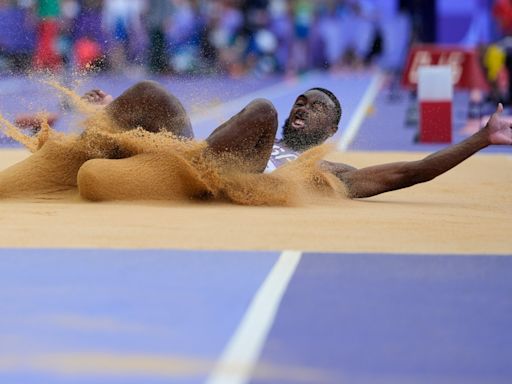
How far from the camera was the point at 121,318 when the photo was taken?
430 cm

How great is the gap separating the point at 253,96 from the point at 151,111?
50.0 feet

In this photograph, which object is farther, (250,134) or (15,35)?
(15,35)

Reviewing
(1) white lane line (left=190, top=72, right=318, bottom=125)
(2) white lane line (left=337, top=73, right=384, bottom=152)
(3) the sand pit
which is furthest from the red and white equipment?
(3) the sand pit

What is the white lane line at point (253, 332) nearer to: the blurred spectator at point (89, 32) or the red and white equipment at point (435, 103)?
the red and white equipment at point (435, 103)

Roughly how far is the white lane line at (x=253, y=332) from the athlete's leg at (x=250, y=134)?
5.11ft

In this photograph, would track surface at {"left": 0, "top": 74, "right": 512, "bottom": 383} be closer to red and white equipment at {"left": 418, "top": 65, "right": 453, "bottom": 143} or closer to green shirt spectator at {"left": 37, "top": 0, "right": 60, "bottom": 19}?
red and white equipment at {"left": 418, "top": 65, "right": 453, "bottom": 143}

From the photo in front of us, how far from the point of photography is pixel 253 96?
22.2 meters

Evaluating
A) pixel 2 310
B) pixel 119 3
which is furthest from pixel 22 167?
pixel 119 3

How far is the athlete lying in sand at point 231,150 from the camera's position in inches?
268

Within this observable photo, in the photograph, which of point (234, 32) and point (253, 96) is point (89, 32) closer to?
point (253, 96)

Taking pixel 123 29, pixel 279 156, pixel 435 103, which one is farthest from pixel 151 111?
pixel 123 29

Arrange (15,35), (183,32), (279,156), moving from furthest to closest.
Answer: (183,32) → (15,35) → (279,156)

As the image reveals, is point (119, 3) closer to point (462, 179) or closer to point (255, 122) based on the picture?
→ point (462, 179)

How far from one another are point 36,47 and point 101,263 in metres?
15.5
